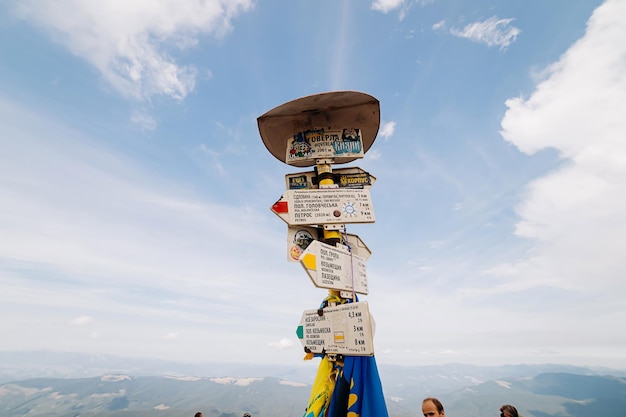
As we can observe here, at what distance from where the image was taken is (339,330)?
4.46 meters

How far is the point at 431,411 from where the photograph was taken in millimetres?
3725

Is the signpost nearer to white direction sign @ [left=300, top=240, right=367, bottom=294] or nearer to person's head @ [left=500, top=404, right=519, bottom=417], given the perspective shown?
white direction sign @ [left=300, top=240, right=367, bottom=294]

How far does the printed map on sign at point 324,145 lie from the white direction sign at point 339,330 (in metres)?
3.06

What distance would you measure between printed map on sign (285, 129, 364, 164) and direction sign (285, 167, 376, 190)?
0.33m

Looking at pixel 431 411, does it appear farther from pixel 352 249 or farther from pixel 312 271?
pixel 352 249

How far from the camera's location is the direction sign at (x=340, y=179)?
6.00 metres

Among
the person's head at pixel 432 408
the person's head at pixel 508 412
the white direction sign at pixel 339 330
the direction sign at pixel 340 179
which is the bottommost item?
the person's head at pixel 508 412

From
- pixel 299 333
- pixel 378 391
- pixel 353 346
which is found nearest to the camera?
pixel 353 346

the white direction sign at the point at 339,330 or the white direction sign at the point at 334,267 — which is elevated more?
the white direction sign at the point at 334,267

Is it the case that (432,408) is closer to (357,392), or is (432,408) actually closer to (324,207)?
(357,392)

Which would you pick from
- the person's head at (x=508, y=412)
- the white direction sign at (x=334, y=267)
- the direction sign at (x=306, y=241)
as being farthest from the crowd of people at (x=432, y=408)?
the person's head at (x=508, y=412)

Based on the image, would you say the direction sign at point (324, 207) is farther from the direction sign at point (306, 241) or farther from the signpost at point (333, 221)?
the direction sign at point (306, 241)

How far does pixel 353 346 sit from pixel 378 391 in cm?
96

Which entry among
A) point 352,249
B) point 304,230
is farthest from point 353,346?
point 304,230
